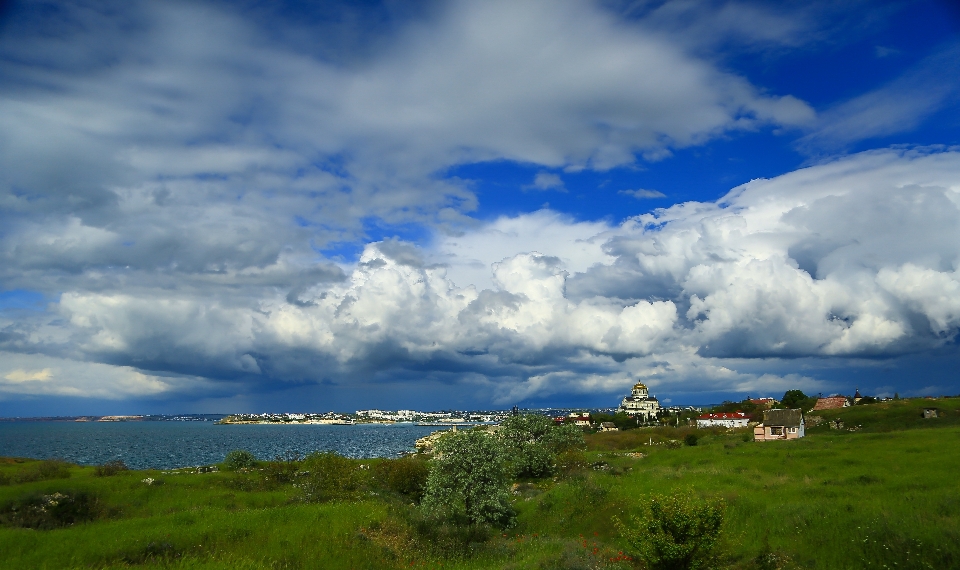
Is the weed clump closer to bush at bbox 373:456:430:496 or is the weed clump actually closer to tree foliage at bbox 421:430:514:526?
bush at bbox 373:456:430:496

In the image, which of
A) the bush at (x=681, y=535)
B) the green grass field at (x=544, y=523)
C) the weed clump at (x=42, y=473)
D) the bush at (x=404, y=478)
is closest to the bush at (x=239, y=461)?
the green grass field at (x=544, y=523)

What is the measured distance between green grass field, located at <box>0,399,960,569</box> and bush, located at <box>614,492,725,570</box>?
1.91 meters

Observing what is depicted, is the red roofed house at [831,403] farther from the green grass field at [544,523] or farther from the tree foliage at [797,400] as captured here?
the green grass field at [544,523]

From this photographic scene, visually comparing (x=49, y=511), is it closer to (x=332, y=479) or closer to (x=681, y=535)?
(x=332, y=479)

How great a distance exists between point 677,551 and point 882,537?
330 inches

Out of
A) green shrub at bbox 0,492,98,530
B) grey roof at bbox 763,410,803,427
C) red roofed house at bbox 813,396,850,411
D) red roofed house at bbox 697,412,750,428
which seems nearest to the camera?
green shrub at bbox 0,492,98,530

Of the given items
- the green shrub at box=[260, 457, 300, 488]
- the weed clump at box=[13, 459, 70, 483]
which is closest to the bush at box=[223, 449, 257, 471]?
the green shrub at box=[260, 457, 300, 488]

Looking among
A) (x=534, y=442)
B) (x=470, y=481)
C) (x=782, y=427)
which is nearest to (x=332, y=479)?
(x=470, y=481)

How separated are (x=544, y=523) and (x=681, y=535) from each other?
1656cm

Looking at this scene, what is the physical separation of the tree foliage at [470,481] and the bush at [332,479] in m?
9.58

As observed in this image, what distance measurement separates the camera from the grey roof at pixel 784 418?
80375mm

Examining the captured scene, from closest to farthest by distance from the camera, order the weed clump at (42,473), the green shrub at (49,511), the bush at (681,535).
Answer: the bush at (681,535) → the green shrub at (49,511) → the weed clump at (42,473)

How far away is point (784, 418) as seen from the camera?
81.4 meters

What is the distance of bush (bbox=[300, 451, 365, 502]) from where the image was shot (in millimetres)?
37312
